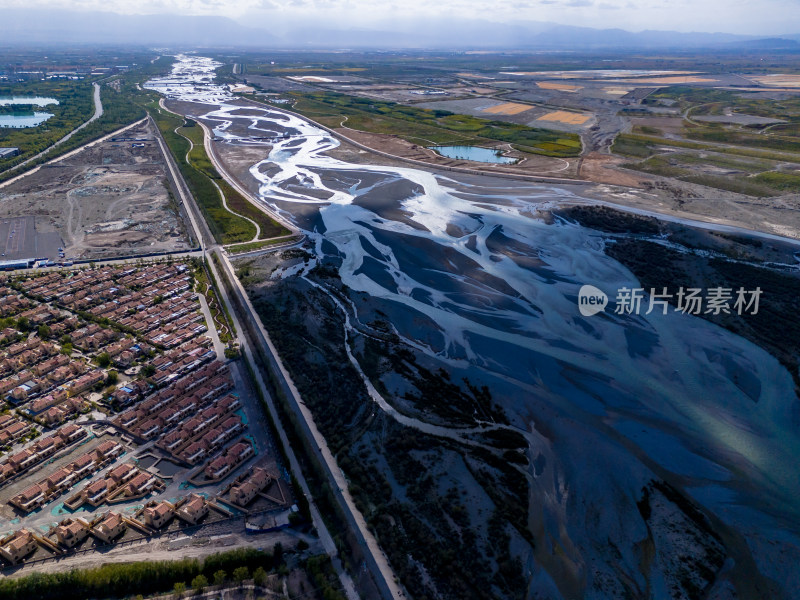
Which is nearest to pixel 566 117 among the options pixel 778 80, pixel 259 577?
pixel 778 80

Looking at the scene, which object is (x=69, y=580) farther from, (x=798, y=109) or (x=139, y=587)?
(x=798, y=109)

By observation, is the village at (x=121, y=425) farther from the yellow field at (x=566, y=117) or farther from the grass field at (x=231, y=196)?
the yellow field at (x=566, y=117)

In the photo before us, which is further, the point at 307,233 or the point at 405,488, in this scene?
the point at 307,233

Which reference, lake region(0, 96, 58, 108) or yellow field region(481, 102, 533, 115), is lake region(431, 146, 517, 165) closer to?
yellow field region(481, 102, 533, 115)

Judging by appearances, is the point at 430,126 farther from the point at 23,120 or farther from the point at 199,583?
the point at 199,583

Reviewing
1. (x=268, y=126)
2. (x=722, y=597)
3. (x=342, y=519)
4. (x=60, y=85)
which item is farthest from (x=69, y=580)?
(x=60, y=85)

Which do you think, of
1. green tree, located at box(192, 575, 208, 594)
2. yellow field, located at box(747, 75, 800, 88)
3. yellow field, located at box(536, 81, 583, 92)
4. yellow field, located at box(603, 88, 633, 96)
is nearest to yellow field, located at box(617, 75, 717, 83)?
yellow field, located at box(747, 75, 800, 88)

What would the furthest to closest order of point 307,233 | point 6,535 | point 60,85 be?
point 60,85 < point 307,233 < point 6,535

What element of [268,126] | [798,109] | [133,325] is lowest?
[133,325]
